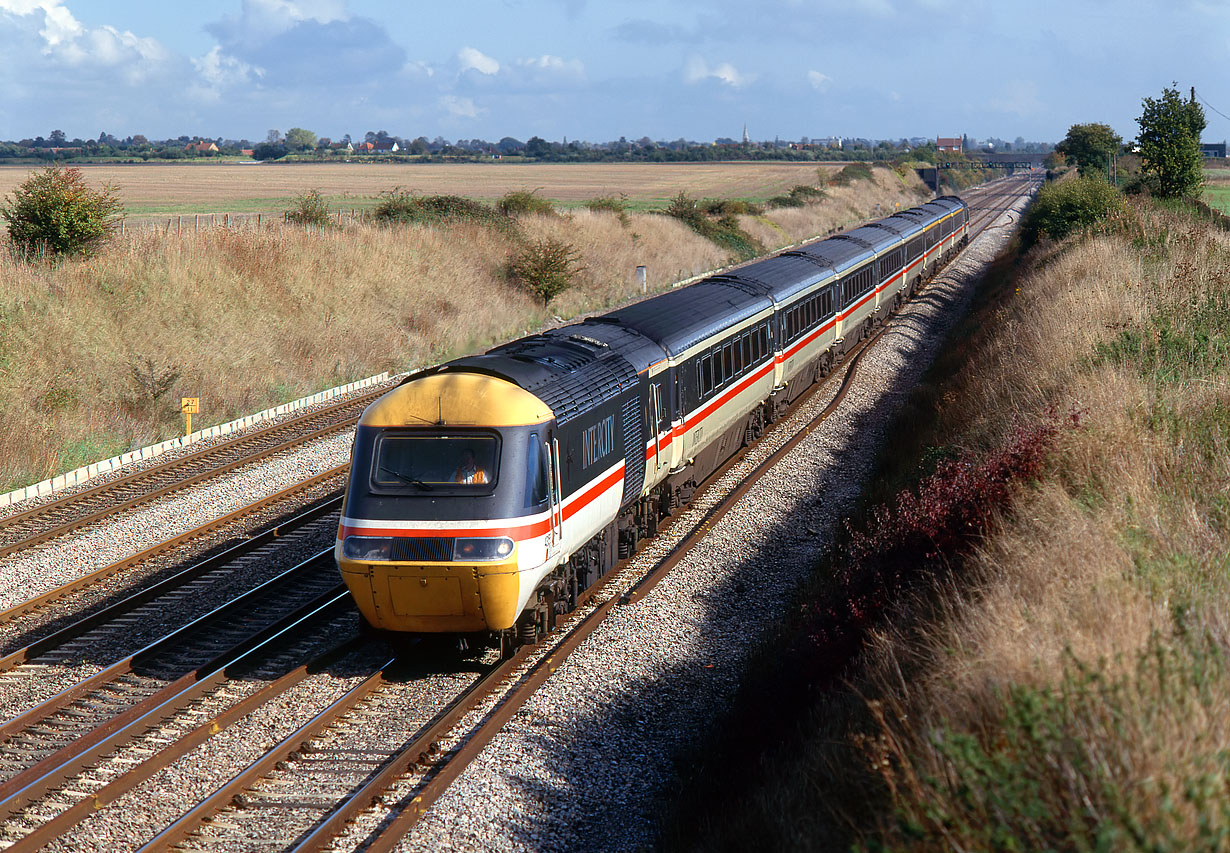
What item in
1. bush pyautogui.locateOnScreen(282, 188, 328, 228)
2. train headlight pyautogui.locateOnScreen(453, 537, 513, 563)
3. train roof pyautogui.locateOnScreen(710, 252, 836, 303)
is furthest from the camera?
bush pyautogui.locateOnScreen(282, 188, 328, 228)

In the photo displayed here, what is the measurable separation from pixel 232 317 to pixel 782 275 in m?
13.8

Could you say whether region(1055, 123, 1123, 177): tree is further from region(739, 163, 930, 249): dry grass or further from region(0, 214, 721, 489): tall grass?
region(0, 214, 721, 489): tall grass

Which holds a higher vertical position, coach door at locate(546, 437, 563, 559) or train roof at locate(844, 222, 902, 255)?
train roof at locate(844, 222, 902, 255)

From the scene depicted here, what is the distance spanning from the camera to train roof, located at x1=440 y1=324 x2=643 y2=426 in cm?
1102

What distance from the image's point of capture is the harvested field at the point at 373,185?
222 ft

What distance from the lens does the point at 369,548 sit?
9953 millimetres

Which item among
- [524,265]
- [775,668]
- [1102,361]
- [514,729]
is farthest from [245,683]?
[524,265]

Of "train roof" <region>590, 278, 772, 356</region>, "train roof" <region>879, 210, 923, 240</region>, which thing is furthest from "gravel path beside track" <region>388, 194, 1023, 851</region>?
"train roof" <region>879, 210, 923, 240</region>

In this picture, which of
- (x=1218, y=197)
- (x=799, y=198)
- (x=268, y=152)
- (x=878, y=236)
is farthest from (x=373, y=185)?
(x=268, y=152)

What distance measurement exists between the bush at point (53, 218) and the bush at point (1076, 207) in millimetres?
26845

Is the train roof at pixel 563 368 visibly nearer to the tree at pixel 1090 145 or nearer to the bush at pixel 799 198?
the tree at pixel 1090 145

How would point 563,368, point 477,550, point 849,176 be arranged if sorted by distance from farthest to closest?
point 849,176
point 563,368
point 477,550

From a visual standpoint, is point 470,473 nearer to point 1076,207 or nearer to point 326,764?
point 326,764

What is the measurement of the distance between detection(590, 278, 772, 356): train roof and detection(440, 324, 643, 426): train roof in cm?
147
